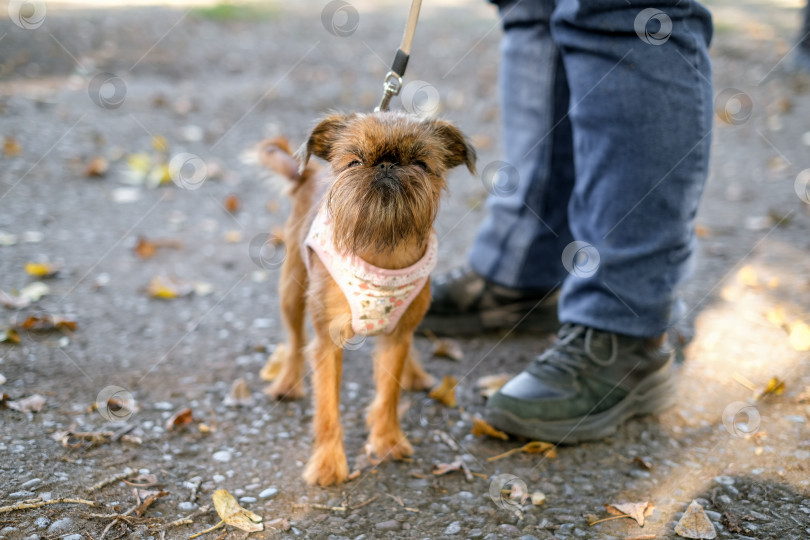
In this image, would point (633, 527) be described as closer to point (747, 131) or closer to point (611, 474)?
point (611, 474)

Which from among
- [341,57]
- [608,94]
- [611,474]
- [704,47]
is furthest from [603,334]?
[341,57]

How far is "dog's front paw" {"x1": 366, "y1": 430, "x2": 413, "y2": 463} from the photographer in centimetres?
237

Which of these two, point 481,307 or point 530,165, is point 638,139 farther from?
point 481,307

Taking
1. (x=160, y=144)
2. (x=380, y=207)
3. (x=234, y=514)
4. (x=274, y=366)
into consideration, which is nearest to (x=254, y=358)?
(x=274, y=366)

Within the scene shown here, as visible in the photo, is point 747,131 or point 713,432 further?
point 747,131

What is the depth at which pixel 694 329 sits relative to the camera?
3.12 m

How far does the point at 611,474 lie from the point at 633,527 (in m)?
0.29

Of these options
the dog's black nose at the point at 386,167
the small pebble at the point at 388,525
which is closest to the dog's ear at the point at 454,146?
the dog's black nose at the point at 386,167

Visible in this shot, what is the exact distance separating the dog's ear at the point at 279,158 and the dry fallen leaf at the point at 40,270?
1.49 m

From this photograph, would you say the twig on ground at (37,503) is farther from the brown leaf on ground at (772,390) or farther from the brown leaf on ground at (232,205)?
the brown leaf on ground at (232,205)

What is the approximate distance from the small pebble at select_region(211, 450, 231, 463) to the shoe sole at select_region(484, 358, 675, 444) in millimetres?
989

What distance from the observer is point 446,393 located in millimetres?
2723

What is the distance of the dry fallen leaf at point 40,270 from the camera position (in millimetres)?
3402

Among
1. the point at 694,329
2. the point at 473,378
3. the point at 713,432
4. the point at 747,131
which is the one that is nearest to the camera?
the point at 713,432
